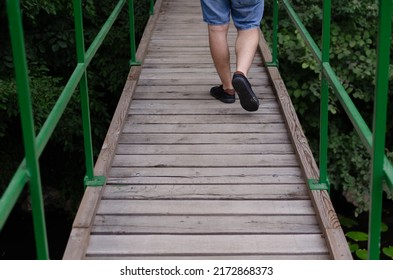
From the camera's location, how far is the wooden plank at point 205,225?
302cm

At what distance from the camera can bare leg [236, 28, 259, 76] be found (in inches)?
164

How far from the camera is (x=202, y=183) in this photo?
11.3 ft

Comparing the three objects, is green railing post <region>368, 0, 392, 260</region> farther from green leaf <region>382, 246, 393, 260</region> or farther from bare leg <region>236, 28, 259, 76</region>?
green leaf <region>382, 246, 393, 260</region>

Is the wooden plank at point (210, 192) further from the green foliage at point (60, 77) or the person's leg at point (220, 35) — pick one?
the green foliage at point (60, 77)

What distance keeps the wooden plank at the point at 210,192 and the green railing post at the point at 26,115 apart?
1045 millimetres

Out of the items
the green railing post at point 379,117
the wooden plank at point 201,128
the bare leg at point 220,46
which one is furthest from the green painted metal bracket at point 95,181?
the green railing post at point 379,117

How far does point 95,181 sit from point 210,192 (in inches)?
18.7

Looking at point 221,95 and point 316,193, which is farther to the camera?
point 221,95

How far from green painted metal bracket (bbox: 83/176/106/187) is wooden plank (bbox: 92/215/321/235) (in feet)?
0.81

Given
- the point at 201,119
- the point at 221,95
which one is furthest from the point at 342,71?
the point at 201,119

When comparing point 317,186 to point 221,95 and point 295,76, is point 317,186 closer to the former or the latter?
point 221,95

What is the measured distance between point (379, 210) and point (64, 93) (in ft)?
3.66
